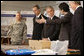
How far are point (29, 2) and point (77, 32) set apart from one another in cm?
490

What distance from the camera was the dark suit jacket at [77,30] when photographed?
11.0ft

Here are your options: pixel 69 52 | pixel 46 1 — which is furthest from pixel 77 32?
pixel 46 1

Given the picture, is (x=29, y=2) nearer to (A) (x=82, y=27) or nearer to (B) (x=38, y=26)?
(B) (x=38, y=26)

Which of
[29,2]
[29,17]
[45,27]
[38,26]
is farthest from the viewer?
[29,2]

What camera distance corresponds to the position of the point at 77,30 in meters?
3.39

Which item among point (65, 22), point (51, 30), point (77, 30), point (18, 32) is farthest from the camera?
point (18, 32)

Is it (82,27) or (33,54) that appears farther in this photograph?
(82,27)

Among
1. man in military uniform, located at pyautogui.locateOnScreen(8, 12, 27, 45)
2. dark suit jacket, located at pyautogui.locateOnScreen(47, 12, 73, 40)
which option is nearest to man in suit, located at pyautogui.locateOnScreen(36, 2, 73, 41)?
dark suit jacket, located at pyautogui.locateOnScreen(47, 12, 73, 40)

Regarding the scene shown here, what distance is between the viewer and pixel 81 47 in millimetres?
3322

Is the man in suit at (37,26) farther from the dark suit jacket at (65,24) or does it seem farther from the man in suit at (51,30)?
the dark suit jacket at (65,24)

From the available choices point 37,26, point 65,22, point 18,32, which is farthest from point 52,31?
point 18,32

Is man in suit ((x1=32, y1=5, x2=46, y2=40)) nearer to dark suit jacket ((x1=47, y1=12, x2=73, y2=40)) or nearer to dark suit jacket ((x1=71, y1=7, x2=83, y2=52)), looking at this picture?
dark suit jacket ((x1=47, y1=12, x2=73, y2=40))

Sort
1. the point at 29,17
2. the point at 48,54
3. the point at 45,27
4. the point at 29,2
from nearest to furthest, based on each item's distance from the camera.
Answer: the point at 48,54 → the point at 45,27 → the point at 29,17 → the point at 29,2

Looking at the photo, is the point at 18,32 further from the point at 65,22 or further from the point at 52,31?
the point at 65,22
